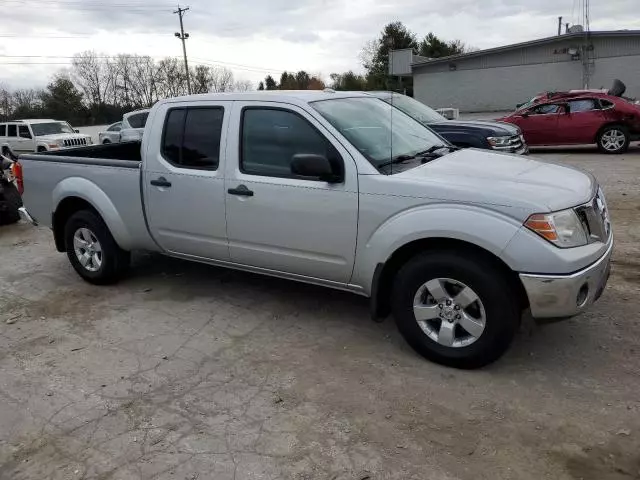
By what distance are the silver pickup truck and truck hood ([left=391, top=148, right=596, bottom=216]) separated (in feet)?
0.04

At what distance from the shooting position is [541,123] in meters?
15.3


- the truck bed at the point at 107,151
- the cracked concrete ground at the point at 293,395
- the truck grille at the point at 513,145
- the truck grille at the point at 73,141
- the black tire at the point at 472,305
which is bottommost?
the cracked concrete ground at the point at 293,395

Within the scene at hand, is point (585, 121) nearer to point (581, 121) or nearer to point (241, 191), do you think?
point (581, 121)

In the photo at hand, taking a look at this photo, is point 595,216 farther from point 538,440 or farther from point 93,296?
point 93,296

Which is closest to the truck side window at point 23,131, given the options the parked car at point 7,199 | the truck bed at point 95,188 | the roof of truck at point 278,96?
the parked car at point 7,199

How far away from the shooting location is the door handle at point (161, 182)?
15.8 ft

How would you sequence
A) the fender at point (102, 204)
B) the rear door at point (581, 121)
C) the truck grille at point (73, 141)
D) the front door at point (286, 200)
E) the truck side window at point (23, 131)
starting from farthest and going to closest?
1. the truck side window at point (23, 131)
2. the truck grille at point (73, 141)
3. the rear door at point (581, 121)
4. the fender at point (102, 204)
5. the front door at point (286, 200)

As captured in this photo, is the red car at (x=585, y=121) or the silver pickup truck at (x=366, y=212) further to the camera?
the red car at (x=585, y=121)

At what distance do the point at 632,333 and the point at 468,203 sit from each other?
1737 millimetres

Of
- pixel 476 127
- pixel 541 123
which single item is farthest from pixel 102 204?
pixel 541 123

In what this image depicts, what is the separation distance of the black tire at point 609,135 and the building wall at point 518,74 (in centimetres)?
1582

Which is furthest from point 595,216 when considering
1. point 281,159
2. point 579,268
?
point 281,159

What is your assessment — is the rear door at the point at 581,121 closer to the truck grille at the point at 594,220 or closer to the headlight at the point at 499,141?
the headlight at the point at 499,141

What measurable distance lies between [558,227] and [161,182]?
10.6ft
